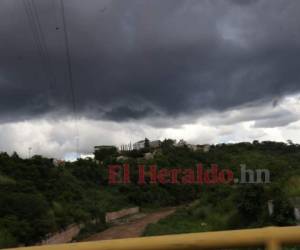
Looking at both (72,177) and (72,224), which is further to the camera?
(72,177)

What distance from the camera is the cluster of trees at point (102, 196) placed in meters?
20.0

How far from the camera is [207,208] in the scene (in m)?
31.5

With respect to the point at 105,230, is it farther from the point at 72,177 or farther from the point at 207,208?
the point at 72,177

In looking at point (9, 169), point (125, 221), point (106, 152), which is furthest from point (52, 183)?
point (106, 152)

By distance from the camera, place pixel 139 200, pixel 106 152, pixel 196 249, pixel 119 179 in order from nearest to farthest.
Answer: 1. pixel 196 249
2. pixel 139 200
3. pixel 119 179
4. pixel 106 152

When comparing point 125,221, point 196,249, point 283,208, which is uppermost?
point 196,249

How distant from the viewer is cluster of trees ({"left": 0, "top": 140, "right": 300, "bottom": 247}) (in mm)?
20031

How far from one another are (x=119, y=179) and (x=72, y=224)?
71.6 ft

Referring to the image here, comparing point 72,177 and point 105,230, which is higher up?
point 72,177

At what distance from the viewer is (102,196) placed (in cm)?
4156

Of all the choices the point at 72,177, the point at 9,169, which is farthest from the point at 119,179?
the point at 9,169

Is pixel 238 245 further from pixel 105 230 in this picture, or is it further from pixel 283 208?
pixel 105 230

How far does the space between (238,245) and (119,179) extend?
47.7 m

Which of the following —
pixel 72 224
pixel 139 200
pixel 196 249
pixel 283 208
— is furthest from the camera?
pixel 139 200
